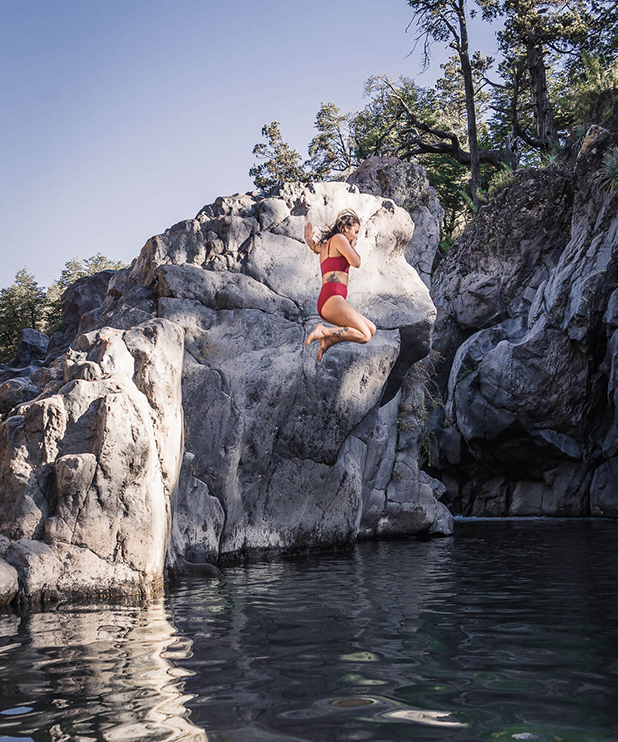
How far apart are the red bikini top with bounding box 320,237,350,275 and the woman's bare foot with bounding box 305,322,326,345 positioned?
3.81 ft

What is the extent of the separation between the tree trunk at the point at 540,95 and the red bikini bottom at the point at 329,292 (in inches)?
671

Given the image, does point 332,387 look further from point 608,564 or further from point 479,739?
point 479,739

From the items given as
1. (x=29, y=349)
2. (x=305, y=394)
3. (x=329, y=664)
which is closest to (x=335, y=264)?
(x=305, y=394)

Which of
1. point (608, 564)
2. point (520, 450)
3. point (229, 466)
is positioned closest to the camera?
point (608, 564)

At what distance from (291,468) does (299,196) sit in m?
5.31

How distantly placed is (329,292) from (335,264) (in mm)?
591

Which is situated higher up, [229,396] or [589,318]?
[589,318]

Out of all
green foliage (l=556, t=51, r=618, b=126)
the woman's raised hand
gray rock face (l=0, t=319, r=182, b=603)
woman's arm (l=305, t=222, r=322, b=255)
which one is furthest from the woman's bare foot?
green foliage (l=556, t=51, r=618, b=126)

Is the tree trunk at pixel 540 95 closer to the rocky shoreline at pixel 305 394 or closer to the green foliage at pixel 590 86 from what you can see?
the green foliage at pixel 590 86

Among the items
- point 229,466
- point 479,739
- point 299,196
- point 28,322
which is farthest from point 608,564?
point 28,322

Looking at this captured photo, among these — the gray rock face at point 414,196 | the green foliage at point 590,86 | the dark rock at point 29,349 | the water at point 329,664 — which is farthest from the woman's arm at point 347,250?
the dark rock at point 29,349

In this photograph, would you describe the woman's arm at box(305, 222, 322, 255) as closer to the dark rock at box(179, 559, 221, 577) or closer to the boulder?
the dark rock at box(179, 559, 221, 577)

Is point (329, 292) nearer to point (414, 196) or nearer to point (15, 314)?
point (414, 196)

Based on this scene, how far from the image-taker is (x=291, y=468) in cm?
1022
